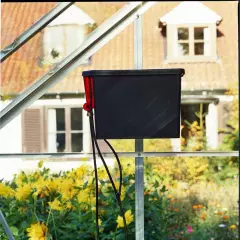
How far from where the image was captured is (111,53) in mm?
3873

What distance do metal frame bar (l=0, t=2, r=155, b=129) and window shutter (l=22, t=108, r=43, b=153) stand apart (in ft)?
3.06

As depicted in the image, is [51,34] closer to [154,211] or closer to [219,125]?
[154,211]

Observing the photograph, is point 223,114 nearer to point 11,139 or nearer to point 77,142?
point 77,142

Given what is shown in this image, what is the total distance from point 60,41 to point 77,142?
1.11 metres

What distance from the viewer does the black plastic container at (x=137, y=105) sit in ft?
6.59

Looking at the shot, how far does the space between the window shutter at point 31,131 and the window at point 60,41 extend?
43 cm

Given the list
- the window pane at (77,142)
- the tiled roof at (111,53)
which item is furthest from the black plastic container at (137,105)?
the window pane at (77,142)

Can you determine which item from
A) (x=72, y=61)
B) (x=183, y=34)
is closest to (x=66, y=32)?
(x=72, y=61)

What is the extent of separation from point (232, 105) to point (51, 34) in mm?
4286

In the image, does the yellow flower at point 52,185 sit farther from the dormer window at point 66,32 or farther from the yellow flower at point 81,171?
the dormer window at point 66,32

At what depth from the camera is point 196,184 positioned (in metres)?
5.06

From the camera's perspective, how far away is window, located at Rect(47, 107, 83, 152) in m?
4.32

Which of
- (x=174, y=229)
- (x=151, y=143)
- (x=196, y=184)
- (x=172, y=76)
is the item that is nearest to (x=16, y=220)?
(x=172, y=76)

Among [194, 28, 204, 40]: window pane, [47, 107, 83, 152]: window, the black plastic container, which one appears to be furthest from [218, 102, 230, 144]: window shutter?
the black plastic container
